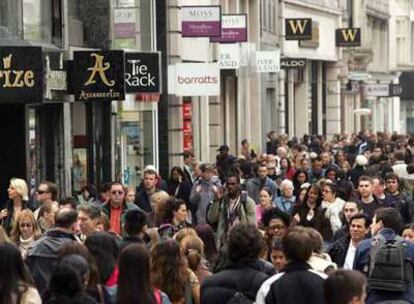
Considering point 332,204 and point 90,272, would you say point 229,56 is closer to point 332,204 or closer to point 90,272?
point 332,204

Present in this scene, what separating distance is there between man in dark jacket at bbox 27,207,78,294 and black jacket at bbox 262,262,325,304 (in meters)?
2.45

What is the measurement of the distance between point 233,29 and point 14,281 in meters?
25.4

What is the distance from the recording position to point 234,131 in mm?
44969

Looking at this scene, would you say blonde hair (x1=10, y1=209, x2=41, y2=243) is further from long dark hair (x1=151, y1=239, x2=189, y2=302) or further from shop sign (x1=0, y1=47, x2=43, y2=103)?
shop sign (x1=0, y1=47, x2=43, y2=103)

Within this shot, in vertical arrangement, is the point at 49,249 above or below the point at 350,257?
above

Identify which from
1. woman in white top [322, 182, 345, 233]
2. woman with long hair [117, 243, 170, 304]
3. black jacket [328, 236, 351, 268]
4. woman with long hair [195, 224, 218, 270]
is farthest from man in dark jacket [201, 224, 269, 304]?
woman in white top [322, 182, 345, 233]

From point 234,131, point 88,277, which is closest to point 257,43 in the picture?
point 234,131

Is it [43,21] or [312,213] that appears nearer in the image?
[312,213]

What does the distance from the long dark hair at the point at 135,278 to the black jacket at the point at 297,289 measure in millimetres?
902

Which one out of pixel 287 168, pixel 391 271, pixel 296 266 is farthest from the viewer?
pixel 287 168

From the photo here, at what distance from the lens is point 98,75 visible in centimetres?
2534

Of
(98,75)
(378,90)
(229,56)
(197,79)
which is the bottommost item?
(378,90)

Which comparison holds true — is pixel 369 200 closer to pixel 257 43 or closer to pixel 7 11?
pixel 7 11

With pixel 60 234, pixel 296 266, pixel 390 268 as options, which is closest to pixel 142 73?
pixel 60 234
